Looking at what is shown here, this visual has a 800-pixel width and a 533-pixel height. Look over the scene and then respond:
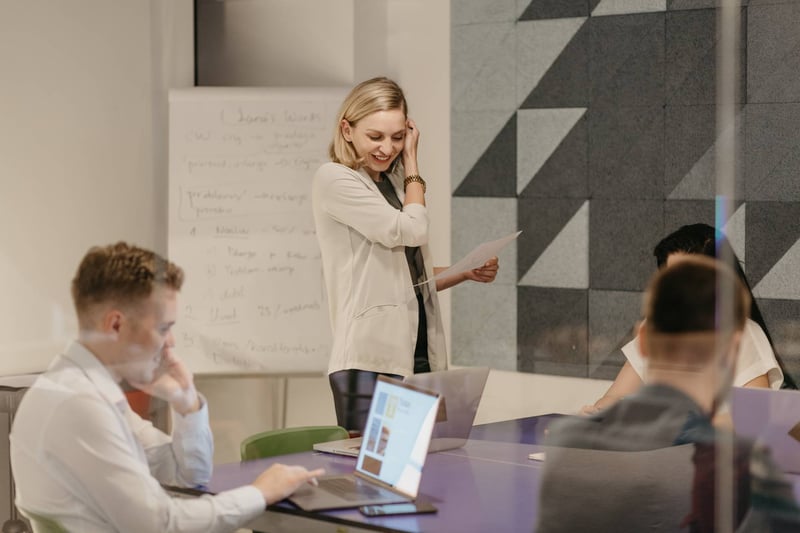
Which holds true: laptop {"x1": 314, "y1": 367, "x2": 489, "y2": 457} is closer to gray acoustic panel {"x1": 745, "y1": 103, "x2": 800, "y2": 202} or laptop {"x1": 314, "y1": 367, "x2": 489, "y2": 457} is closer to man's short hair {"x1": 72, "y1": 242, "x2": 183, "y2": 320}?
man's short hair {"x1": 72, "y1": 242, "x2": 183, "y2": 320}

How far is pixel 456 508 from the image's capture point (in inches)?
97.2

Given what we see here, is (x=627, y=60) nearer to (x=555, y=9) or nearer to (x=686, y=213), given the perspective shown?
(x=555, y=9)

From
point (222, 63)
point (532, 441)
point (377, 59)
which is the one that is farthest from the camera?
point (222, 63)

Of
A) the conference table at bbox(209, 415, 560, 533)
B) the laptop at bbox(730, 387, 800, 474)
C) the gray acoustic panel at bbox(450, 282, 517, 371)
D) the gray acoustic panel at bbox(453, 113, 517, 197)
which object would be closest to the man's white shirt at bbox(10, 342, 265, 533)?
the conference table at bbox(209, 415, 560, 533)

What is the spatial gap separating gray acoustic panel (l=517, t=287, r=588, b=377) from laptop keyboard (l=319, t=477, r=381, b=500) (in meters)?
0.64

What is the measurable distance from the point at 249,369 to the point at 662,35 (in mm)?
1751

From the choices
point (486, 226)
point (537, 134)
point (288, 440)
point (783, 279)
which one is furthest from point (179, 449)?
point (783, 279)

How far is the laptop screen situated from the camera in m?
2.61

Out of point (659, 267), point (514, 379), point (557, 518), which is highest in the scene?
point (659, 267)

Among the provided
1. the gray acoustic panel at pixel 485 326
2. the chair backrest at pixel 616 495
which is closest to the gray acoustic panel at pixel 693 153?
the gray acoustic panel at pixel 485 326

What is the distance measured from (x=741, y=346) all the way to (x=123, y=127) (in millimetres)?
2009

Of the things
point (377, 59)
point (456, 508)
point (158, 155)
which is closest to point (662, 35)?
point (377, 59)

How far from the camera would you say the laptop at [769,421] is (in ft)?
8.77

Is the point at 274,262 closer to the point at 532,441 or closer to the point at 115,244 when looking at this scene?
the point at 115,244
